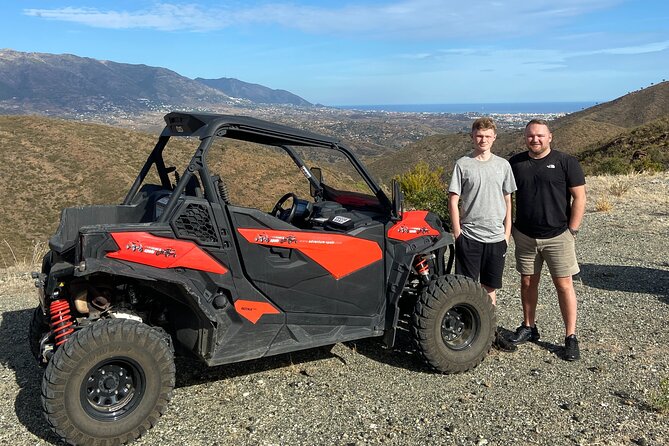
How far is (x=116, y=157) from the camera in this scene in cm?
3425

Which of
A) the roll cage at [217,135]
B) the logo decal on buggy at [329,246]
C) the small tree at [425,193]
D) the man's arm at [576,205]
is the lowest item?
the small tree at [425,193]

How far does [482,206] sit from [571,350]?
1495 millimetres

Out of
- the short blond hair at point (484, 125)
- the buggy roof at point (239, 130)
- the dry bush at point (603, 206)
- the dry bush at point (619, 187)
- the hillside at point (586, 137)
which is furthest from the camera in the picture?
the hillside at point (586, 137)

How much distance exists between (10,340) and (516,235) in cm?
494

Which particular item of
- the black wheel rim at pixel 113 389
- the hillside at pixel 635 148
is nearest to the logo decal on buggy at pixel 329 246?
the black wheel rim at pixel 113 389

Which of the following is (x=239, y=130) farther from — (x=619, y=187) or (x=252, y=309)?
(x=619, y=187)

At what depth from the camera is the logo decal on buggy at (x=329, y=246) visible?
4.01 m

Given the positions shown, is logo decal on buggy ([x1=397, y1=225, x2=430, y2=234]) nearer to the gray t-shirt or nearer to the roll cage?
the roll cage

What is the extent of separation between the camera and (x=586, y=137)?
53.3 metres

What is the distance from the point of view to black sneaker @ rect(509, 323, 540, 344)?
526 centimetres

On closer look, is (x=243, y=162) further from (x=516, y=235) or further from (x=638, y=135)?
(x=516, y=235)

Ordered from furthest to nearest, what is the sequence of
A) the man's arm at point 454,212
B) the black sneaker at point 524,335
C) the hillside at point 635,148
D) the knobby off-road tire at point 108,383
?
the hillside at point 635,148
the black sneaker at point 524,335
the man's arm at point 454,212
the knobby off-road tire at point 108,383

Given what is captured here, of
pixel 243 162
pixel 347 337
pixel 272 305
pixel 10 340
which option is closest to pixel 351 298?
pixel 347 337

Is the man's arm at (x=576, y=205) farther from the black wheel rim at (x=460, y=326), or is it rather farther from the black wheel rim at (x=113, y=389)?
the black wheel rim at (x=113, y=389)
